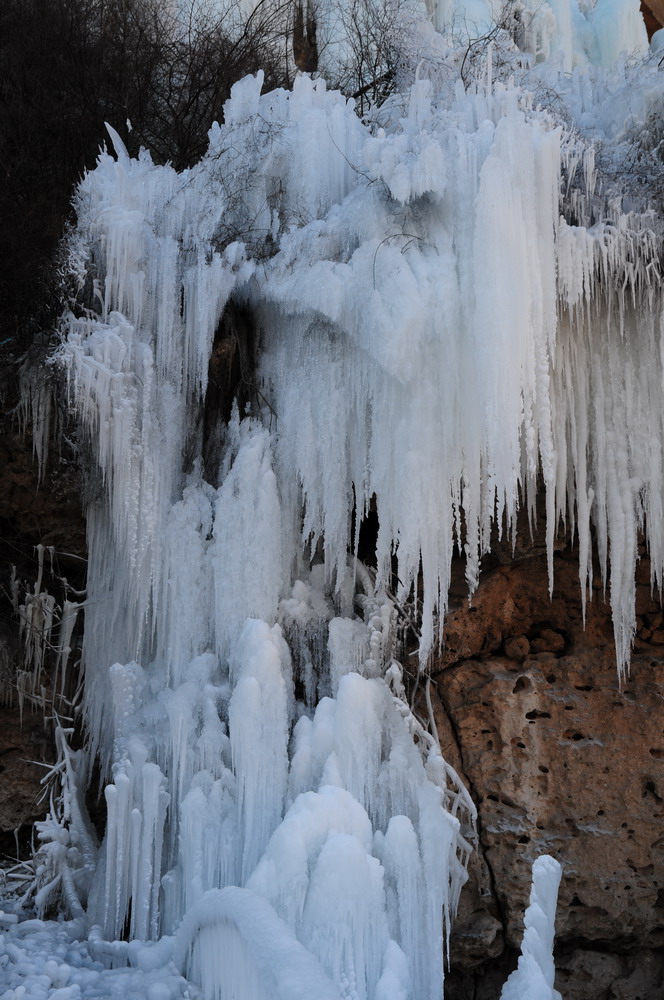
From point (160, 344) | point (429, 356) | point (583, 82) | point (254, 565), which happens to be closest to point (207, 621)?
point (254, 565)

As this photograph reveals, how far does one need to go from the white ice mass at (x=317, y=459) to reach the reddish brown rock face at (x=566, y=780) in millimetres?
600

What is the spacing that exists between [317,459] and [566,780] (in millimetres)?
2645

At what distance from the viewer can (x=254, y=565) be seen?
488 cm

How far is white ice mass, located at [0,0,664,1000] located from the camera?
172 inches

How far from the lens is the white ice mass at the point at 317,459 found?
172 inches

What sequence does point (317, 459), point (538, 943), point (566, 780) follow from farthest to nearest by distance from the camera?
point (566, 780)
point (317, 459)
point (538, 943)

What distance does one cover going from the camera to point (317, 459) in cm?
495

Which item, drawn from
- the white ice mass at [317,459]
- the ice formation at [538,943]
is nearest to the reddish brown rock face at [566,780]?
the white ice mass at [317,459]

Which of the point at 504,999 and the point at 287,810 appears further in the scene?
the point at 287,810

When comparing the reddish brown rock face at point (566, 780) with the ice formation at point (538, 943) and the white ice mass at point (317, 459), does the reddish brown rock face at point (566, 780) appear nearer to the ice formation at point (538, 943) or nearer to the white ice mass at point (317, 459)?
the white ice mass at point (317, 459)

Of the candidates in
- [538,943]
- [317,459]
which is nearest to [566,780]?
[538,943]

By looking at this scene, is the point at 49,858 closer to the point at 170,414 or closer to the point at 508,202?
the point at 170,414

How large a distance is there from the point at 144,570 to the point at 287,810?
1475mm

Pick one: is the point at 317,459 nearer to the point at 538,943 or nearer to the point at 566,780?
the point at 538,943
